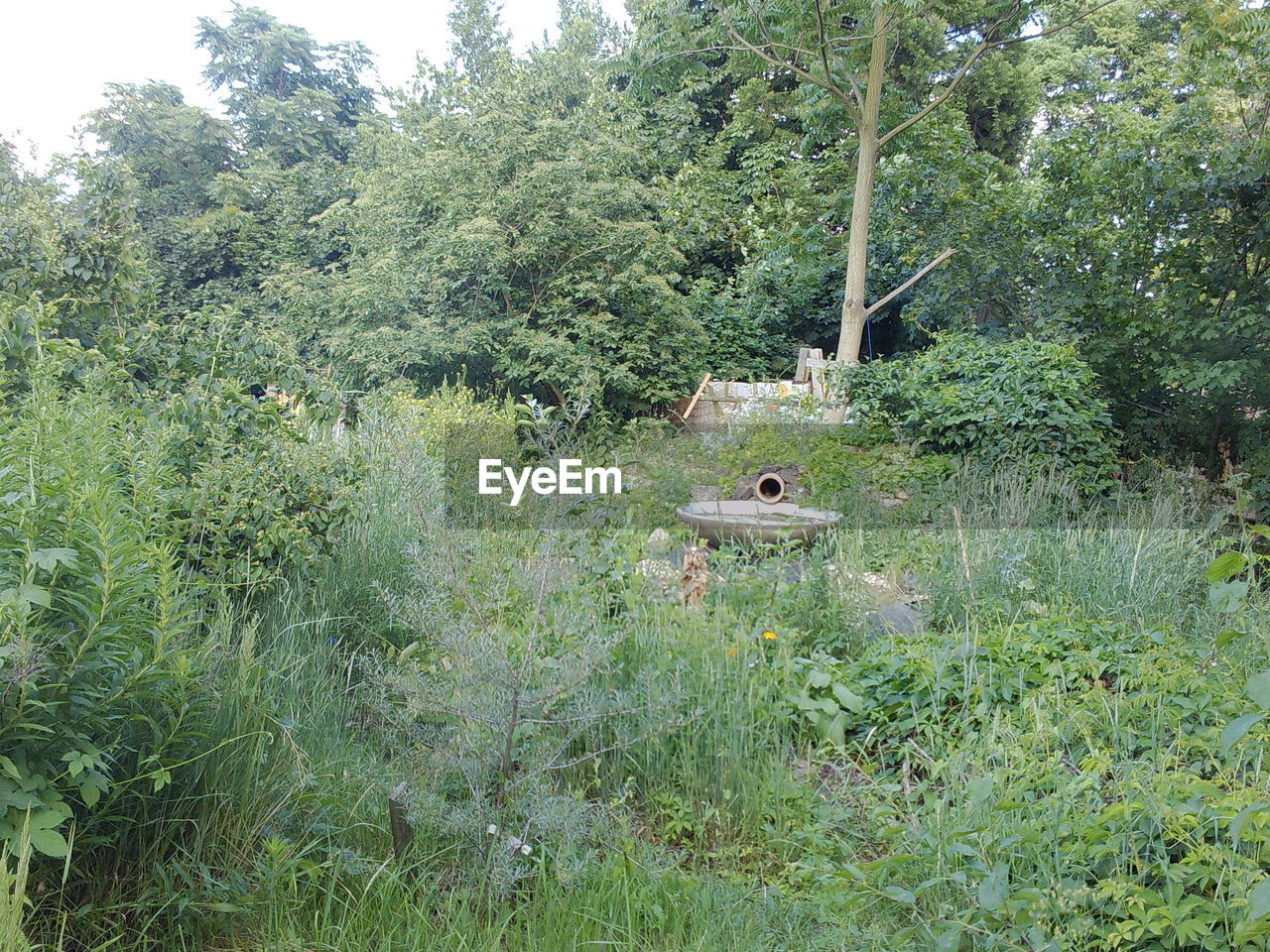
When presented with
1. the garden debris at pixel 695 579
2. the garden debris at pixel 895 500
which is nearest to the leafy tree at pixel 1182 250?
→ the garden debris at pixel 895 500

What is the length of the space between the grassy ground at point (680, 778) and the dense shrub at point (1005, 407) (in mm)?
4035

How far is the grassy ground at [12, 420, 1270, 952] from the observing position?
1.59m

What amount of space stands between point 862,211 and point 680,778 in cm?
800

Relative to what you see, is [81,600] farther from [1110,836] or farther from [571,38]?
[571,38]

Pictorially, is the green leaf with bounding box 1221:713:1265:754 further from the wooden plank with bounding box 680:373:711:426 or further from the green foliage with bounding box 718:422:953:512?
the wooden plank with bounding box 680:373:711:426

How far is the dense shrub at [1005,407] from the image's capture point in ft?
22.5

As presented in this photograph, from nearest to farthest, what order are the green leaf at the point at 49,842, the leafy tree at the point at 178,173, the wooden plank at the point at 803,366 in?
the green leaf at the point at 49,842 < the wooden plank at the point at 803,366 < the leafy tree at the point at 178,173

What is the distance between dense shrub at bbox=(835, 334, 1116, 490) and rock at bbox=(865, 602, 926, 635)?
3.33 meters

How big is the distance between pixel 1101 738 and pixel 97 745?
2153 millimetres

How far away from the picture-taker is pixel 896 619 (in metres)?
3.39

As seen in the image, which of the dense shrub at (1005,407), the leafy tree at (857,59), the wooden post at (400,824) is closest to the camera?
the wooden post at (400,824)

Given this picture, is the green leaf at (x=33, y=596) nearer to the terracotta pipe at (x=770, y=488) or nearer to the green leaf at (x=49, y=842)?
the green leaf at (x=49, y=842)

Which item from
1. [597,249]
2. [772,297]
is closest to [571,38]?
[772,297]

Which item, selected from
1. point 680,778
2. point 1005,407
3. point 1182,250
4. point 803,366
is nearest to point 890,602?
point 680,778
